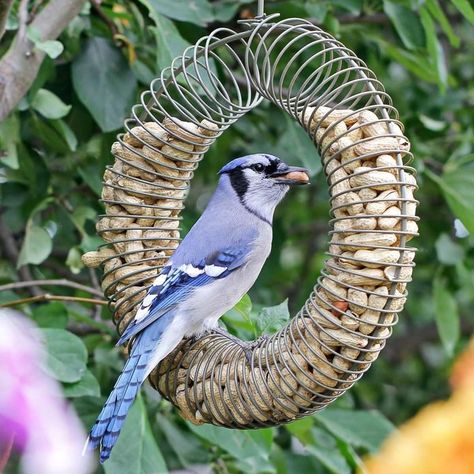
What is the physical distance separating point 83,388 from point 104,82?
0.76m

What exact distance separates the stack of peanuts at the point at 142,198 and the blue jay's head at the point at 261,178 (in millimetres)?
182

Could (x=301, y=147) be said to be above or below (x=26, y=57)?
above

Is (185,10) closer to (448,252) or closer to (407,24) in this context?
(407,24)

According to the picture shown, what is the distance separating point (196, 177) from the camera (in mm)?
3281

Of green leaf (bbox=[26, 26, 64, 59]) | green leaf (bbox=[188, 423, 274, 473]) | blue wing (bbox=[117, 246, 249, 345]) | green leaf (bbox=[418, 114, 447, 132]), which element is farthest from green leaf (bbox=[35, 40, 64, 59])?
green leaf (bbox=[418, 114, 447, 132])

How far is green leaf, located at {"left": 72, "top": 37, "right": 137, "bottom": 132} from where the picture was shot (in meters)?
2.48

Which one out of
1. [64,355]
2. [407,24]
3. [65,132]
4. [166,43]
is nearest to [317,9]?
[407,24]

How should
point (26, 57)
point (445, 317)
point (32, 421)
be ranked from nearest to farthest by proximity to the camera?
point (32, 421), point (26, 57), point (445, 317)

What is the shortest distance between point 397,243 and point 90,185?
107 cm

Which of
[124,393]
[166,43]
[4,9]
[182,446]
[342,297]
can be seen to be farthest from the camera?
[182,446]

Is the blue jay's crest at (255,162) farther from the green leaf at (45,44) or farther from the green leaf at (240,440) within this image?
the green leaf at (240,440)

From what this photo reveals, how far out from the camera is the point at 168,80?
2018 millimetres

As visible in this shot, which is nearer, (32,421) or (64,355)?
(32,421)

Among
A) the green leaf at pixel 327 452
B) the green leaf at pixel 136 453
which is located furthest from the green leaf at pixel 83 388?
the green leaf at pixel 327 452
